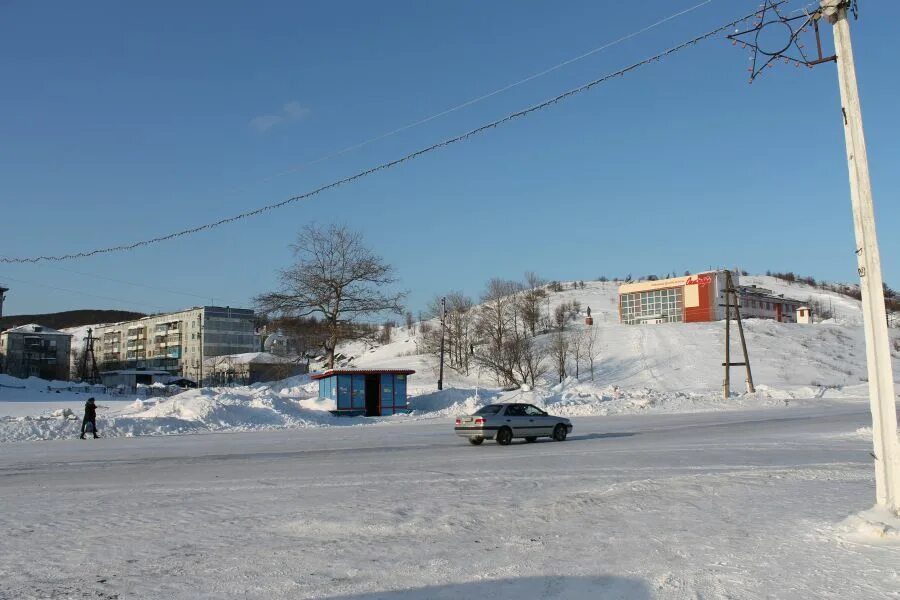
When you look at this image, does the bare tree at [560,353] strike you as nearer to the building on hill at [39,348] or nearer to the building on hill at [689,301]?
the building on hill at [689,301]

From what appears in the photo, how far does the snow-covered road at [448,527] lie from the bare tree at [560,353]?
5669 cm

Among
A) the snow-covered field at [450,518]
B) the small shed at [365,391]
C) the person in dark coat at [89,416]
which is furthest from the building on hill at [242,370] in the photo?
the snow-covered field at [450,518]

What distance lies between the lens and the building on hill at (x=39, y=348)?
149m

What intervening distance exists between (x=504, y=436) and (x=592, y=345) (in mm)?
64603

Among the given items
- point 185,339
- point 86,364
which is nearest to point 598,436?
point 86,364

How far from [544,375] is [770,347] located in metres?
26.6

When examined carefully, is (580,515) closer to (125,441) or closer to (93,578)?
(93,578)

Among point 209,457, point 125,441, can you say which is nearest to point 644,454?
point 209,457

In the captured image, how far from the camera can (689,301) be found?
10225 cm

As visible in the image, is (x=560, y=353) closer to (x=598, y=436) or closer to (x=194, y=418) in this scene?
(x=194, y=418)

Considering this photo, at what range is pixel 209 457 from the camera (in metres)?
21.3

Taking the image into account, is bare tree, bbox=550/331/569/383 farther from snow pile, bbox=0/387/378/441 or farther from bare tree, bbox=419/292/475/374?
snow pile, bbox=0/387/378/441

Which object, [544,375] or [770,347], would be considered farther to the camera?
[770,347]

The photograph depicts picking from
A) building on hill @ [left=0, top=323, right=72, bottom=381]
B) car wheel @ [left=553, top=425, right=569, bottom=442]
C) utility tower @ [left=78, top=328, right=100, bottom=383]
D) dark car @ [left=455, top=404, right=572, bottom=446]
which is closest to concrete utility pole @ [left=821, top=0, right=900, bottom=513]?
dark car @ [left=455, top=404, right=572, bottom=446]
